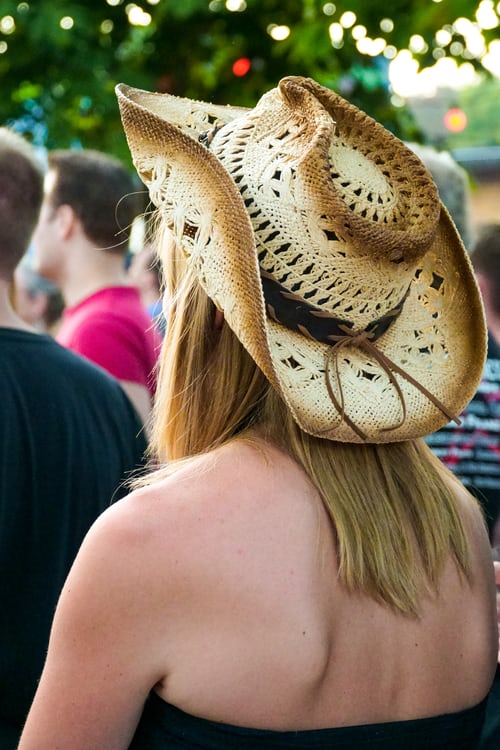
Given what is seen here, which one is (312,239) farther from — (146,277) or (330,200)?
(146,277)

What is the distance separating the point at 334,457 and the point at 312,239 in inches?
12.8

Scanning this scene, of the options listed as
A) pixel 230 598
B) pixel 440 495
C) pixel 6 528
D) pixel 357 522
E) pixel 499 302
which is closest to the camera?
pixel 230 598

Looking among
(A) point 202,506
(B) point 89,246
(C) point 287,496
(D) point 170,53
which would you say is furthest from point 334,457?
(D) point 170,53

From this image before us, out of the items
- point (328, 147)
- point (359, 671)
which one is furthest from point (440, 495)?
point (328, 147)

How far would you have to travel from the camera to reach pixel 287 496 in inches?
54.9

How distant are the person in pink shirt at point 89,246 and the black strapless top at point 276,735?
7.15 ft

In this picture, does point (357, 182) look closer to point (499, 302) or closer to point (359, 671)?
point (359, 671)

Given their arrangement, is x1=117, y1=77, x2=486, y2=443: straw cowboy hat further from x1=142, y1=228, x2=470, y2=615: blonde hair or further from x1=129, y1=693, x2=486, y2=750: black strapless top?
x1=129, y1=693, x2=486, y2=750: black strapless top

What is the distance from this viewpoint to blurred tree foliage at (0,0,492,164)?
4.16 meters

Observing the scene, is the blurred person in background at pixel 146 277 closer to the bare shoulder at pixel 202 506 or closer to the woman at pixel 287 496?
the woman at pixel 287 496

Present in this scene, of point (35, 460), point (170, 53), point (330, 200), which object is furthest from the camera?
point (170, 53)

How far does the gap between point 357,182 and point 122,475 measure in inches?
52.7

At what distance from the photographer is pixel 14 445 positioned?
91.7 inches

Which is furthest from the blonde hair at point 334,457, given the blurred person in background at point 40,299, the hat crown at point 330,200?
the blurred person in background at point 40,299
